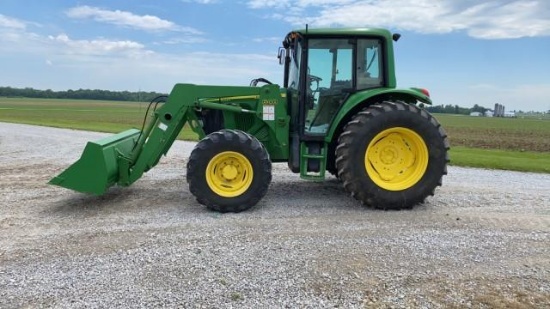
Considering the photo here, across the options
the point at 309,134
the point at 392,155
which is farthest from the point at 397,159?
the point at 309,134

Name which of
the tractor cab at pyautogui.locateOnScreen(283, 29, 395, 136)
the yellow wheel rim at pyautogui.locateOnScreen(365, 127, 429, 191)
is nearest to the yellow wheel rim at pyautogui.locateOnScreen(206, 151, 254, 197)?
the tractor cab at pyautogui.locateOnScreen(283, 29, 395, 136)

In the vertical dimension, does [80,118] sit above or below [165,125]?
below

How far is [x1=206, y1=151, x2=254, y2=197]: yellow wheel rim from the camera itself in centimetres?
599

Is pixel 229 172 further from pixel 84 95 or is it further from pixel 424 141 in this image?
pixel 84 95

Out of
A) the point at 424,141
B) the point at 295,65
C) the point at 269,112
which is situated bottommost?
the point at 424,141

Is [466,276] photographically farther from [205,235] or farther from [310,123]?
[310,123]

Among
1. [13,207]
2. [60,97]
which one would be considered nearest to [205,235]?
[13,207]

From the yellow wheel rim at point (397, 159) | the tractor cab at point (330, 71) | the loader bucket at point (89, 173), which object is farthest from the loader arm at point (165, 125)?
the yellow wheel rim at point (397, 159)

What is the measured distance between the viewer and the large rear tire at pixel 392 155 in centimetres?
604

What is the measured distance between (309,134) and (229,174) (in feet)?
4.33

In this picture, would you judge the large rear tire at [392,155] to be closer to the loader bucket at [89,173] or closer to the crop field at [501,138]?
the loader bucket at [89,173]

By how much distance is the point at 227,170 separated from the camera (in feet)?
19.8

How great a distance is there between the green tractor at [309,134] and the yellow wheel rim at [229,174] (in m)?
A: 0.01

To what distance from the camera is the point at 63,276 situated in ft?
12.9
